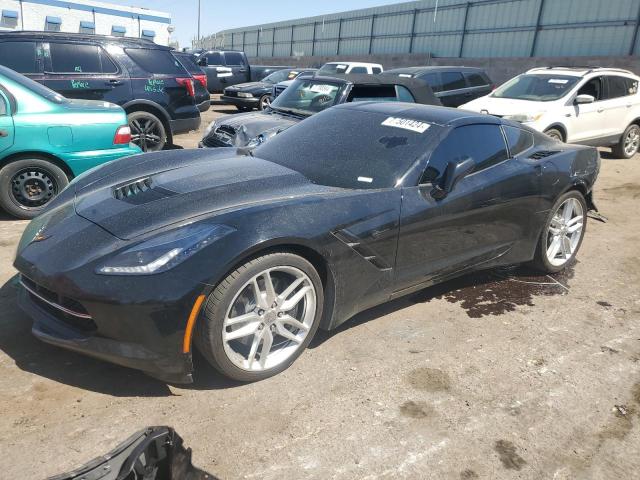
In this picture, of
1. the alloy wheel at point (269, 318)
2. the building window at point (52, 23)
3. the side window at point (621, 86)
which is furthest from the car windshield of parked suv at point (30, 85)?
the building window at point (52, 23)

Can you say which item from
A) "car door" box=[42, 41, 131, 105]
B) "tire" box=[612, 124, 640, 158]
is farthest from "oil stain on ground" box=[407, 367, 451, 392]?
"tire" box=[612, 124, 640, 158]

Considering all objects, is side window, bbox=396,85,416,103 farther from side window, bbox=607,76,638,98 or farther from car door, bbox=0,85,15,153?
car door, bbox=0,85,15,153

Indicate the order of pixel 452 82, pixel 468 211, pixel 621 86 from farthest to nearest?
pixel 452 82, pixel 621 86, pixel 468 211

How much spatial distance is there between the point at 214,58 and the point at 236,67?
0.85 metres

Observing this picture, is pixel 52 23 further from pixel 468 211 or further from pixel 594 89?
pixel 468 211

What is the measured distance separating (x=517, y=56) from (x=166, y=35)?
3636 centimetres

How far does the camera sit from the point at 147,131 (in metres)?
7.66

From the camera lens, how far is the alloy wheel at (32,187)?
504cm

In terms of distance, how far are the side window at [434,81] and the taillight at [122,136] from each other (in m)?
7.17

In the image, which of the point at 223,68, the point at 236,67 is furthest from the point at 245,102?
the point at 236,67

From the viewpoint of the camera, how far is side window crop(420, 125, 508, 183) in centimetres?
346

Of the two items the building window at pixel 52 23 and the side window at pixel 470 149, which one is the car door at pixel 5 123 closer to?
the side window at pixel 470 149

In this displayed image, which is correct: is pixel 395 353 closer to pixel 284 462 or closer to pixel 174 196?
pixel 284 462

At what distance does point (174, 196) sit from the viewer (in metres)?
2.97
